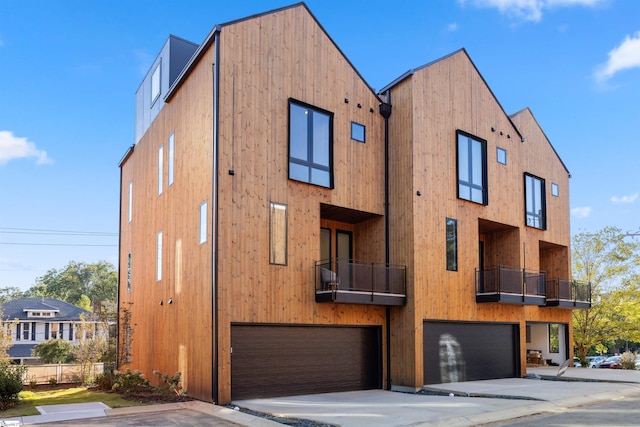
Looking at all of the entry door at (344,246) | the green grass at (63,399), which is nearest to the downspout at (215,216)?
the green grass at (63,399)

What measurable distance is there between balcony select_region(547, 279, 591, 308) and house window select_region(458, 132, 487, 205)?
18.8ft

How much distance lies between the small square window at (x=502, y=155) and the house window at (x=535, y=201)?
1749 mm

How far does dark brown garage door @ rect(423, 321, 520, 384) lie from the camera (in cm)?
1738

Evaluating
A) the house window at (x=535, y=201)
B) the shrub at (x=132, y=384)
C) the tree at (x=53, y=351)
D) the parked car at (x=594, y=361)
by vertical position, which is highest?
the house window at (x=535, y=201)

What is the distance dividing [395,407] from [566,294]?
12912 millimetres

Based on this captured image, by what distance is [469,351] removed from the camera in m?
18.8

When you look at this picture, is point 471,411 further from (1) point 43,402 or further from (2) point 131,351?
(2) point 131,351

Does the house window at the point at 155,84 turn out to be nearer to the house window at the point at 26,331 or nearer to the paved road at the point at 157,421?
the paved road at the point at 157,421

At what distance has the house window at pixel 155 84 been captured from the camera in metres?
20.5

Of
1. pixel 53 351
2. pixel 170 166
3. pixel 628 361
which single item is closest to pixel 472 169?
pixel 170 166

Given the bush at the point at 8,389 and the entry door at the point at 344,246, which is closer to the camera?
the bush at the point at 8,389

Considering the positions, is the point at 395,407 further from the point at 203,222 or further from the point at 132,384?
the point at 132,384

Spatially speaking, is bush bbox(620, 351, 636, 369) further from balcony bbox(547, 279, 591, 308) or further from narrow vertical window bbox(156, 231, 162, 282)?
narrow vertical window bbox(156, 231, 162, 282)

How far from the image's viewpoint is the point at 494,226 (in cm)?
2116
